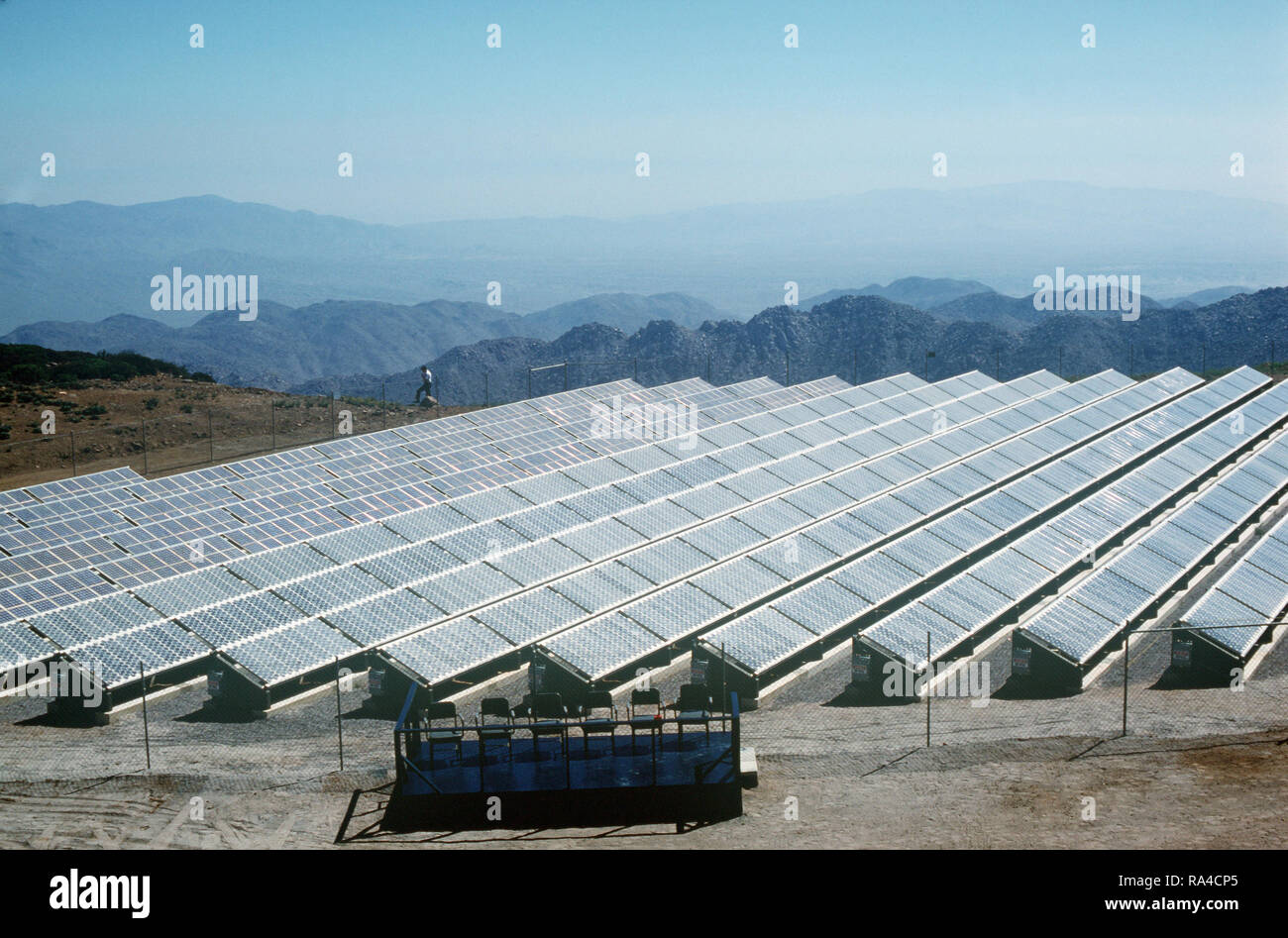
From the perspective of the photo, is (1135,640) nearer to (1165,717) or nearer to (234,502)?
(1165,717)

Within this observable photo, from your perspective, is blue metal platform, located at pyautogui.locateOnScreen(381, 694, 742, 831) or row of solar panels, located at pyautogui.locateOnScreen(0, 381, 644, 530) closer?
blue metal platform, located at pyautogui.locateOnScreen(381, 694, 742, 831)

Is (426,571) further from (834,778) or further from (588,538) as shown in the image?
(834,778)

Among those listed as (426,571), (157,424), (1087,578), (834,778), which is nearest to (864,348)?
(157,424)

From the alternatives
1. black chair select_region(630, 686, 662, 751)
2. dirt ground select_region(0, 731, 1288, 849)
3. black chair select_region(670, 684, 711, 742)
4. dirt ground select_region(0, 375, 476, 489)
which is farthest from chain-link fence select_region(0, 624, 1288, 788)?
dirt ground select_region(0, 375, 476, 489)

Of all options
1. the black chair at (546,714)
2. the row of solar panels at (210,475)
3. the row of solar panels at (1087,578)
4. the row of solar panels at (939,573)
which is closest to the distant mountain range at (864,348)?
the row of solar panels at (210,475)

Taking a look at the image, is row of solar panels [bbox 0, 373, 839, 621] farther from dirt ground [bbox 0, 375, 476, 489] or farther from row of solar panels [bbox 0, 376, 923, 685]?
dirt ground [bbox 0, 375, 476, 489]

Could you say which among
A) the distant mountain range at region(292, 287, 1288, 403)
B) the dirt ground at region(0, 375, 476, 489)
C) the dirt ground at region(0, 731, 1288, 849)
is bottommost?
the dirt ground at region(0, 731, 1288, 849)
